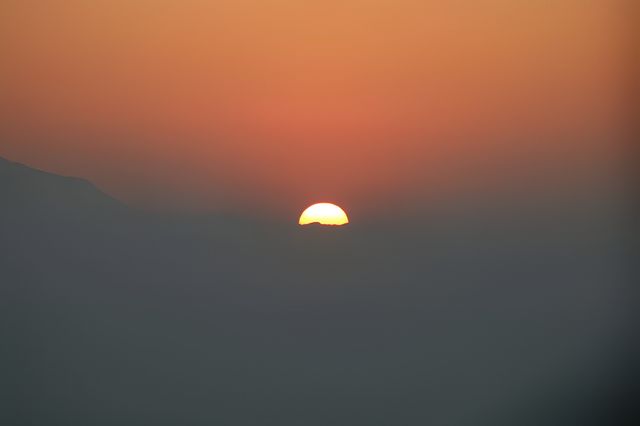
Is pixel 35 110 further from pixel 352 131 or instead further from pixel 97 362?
pixel 352 131

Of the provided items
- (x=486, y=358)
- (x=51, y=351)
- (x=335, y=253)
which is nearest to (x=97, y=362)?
(x=51, y=351)

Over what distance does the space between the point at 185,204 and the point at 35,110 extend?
68 cm

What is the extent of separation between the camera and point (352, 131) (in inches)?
110

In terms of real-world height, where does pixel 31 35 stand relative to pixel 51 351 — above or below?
above

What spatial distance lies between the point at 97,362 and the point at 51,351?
0.18 metres

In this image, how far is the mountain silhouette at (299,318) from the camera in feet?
8.99

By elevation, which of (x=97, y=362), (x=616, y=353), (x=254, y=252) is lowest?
(x=97, y=362)

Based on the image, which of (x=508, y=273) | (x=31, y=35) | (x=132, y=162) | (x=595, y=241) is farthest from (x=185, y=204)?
(x=595, y=241)

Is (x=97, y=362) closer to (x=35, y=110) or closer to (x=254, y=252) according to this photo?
(x=254, y=252)

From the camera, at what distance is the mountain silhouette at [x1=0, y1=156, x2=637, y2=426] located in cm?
274

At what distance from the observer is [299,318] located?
2.77m

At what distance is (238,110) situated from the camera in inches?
110

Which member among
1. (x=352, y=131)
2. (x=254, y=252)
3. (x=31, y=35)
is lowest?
(x=254, y=252)

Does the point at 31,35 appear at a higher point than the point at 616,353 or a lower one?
higher
